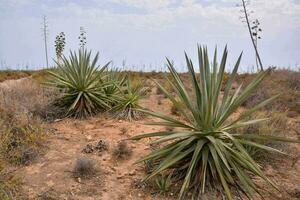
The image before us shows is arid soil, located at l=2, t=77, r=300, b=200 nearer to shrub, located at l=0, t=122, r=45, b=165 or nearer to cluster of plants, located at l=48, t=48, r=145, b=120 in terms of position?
shrub, located at l=0, t=122, r=45, b=165

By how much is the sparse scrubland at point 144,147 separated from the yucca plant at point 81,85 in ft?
0.09

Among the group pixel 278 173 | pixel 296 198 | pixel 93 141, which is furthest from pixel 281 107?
pixel 93 141

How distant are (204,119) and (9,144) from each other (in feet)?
11.1

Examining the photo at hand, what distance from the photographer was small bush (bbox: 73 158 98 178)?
5.40 metres

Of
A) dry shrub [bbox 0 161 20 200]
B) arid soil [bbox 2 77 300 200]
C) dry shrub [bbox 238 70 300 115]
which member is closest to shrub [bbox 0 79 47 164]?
arid soil [bbox 2 77 300 200]

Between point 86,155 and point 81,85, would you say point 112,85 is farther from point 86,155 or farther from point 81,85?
point 86,155

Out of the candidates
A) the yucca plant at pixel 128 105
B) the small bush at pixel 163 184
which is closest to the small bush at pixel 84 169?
the small bush at pixel 163 184

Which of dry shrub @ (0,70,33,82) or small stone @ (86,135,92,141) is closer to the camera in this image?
small stone @ (86,135,92,141)

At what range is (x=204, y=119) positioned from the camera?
4.95 meters

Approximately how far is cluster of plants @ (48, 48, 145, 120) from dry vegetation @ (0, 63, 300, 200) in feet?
0.80

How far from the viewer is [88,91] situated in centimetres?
850

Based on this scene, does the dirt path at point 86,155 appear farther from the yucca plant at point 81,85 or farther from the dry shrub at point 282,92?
the dry shrub at point 282,92

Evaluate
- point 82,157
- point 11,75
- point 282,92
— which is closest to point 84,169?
point 82,157

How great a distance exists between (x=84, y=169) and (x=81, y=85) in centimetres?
346
